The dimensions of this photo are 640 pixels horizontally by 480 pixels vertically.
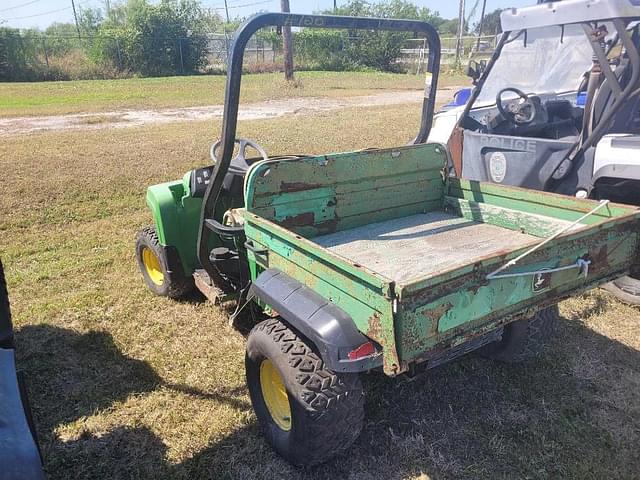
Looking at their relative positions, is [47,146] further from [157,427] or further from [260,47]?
[260,47]

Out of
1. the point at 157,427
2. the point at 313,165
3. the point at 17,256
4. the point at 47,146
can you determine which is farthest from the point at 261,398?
the point at 47,146

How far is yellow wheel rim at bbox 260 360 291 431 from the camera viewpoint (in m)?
2.54

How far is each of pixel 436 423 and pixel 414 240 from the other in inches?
38.6

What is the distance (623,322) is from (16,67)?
91.2ft

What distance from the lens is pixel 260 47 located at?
31531 millimetres

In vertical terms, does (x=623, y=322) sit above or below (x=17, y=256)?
below

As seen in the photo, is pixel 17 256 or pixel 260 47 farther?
pixel 260 47

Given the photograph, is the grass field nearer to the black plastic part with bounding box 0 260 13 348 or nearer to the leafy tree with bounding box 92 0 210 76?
the black plastic part with bounding box 0 260 13 348

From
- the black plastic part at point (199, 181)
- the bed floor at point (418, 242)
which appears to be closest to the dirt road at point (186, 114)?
the black plastic part at point (199, 181)

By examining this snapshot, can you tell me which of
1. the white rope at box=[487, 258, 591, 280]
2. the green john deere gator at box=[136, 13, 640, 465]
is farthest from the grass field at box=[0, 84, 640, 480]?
the white rope at box=[487, 258, 591, 280]

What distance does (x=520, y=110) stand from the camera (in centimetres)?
457

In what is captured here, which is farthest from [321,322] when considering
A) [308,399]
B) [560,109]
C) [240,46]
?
[560,109]

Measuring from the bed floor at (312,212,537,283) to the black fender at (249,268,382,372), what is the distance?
453 millimetres

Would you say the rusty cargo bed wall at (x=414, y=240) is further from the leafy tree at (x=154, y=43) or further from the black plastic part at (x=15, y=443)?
the leafy tree at (x=154, y=43)
